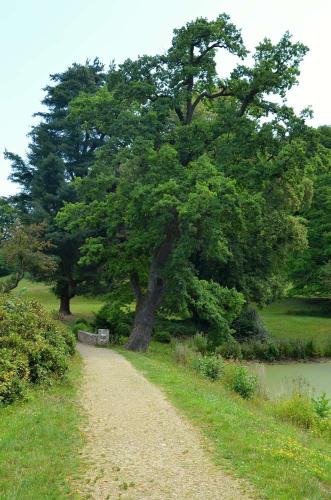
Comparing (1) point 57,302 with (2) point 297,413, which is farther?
(1) point 57,302

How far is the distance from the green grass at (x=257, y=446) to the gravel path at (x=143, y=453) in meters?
0.32

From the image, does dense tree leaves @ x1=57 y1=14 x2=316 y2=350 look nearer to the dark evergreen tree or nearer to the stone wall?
the stone wall

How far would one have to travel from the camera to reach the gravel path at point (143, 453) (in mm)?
6828

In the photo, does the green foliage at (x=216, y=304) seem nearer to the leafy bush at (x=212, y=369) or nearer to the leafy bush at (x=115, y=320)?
the leafy bush at (x=115, y=320)

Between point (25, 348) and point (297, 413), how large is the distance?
286 inches

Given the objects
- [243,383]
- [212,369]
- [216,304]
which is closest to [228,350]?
[216,304]

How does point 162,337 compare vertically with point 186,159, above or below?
below

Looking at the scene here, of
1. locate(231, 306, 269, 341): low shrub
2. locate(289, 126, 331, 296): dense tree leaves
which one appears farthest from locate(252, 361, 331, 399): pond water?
locate(289, 126, 331, 296): dense tree leaves

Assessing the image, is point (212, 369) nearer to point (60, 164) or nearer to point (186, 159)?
point (186, 159)

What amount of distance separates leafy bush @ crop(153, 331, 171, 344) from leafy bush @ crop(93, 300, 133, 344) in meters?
1.71

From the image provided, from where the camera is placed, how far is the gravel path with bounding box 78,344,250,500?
6.83 m

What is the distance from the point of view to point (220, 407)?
11445mm

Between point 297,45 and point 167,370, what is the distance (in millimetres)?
15733

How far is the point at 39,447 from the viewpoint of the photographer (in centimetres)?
816
